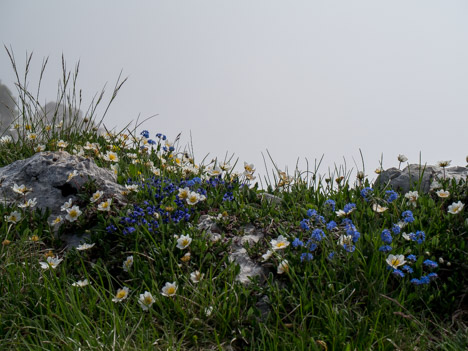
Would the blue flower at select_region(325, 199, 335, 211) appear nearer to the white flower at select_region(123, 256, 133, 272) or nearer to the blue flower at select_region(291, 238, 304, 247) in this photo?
the blue flower at select_region(291, 238, 304, 247)

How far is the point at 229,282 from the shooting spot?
3.41m

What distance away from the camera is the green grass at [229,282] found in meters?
2.98

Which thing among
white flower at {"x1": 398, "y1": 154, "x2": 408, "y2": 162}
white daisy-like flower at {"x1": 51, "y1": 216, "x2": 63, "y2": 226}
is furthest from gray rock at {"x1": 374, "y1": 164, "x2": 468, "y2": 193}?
white daisy-like flower at {"x1": 51, "y1": 216, "x2": 63, "y2": 226}

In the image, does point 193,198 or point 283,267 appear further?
point 193,198

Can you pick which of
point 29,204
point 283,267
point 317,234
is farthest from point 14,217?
point 317,234

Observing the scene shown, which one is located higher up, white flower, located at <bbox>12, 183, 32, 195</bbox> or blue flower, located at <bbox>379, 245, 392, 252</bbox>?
blue flower, located at <bbox>379, 245, 392, 252</bbox>

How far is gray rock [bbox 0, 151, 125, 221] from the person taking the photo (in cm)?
446

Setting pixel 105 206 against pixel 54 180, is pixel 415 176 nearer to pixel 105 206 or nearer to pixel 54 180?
pixel 105 206

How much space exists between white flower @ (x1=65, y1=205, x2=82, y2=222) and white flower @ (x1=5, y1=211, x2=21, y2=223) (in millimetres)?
443

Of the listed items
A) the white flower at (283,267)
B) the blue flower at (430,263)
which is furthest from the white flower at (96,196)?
the blue flower at (430,263)

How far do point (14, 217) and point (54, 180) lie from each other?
1.76ft

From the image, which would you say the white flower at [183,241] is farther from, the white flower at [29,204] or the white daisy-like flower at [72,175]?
the white flower at [29,204]

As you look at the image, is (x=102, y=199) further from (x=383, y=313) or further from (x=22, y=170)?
(x=383, y=313)

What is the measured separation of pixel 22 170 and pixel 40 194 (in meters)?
0.39
